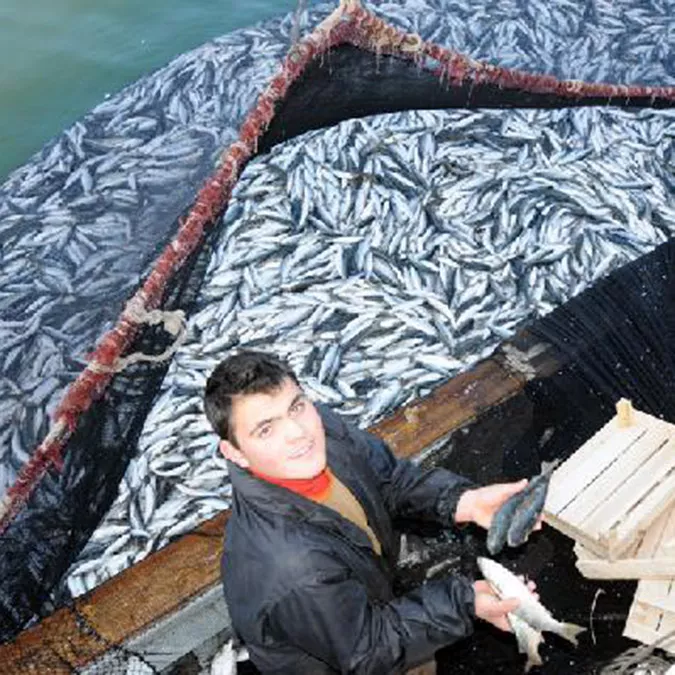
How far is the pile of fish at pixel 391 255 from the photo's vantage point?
6621 mm

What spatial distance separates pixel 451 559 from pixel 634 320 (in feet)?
7.50

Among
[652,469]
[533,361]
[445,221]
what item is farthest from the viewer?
[445,221]

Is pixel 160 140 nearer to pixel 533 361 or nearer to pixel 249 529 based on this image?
pixel 533 361

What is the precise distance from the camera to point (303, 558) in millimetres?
Result: 3467

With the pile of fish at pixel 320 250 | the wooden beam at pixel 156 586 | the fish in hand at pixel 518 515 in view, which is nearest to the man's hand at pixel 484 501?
the fish in hand at pixel 518 515

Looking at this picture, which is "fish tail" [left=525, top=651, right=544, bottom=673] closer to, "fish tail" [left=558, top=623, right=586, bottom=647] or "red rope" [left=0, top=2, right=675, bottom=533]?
"fish tail" [left=558, top=623, right=586, bottom=647]

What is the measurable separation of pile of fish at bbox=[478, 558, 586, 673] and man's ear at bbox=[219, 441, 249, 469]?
4.44 feet

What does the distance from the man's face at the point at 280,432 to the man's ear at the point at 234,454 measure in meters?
0.03

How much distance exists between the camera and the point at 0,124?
15305 millimetres

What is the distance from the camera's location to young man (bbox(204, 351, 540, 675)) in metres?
3.46

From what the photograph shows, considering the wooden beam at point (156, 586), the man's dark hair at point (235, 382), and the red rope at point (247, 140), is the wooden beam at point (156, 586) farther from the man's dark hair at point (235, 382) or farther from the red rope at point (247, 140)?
the man's dark hair at point (235, 382)

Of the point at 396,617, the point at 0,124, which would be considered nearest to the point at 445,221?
the point at 396,617

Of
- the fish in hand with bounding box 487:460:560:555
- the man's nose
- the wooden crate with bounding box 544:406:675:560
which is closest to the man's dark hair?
the man's nose

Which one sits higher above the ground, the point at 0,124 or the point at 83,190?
the point at 0,124
